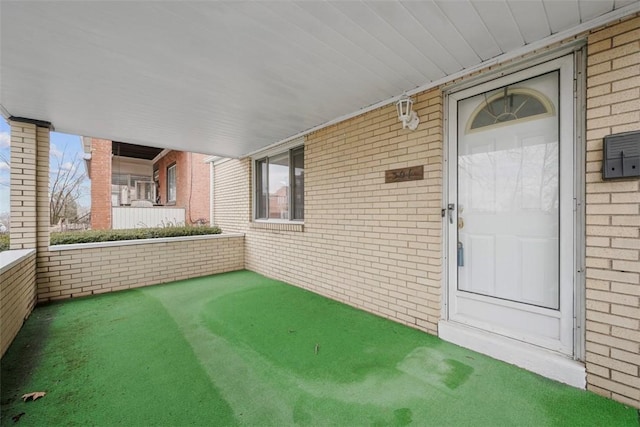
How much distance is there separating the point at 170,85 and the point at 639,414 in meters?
4.73

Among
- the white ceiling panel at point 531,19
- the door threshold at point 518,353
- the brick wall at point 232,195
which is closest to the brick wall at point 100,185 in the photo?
the brick wall at point 232,195

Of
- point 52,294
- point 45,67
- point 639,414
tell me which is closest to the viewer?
point 639,414

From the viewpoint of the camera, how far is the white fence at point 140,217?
28.5 feet

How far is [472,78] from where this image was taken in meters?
2.76

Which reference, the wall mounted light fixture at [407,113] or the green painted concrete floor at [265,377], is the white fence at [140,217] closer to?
the green painted concrete floor at [265,377]

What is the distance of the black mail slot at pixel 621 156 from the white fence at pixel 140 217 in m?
10.3

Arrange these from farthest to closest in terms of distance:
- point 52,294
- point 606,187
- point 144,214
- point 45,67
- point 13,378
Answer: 1. point 144,214
2. point 52,294
3. point 45,67
4. point 13,378
5. point 606,187

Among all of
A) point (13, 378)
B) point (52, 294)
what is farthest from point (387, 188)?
point (52, 294)

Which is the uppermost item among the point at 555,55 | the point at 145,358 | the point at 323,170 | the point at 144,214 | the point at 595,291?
the point at 555,55

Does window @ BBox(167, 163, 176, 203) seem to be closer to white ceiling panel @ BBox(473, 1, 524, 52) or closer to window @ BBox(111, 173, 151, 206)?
window @ BBox(111, 173, 151, 206)

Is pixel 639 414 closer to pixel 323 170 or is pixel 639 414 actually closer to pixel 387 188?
pixel 387 188

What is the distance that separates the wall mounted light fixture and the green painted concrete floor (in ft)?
7.69

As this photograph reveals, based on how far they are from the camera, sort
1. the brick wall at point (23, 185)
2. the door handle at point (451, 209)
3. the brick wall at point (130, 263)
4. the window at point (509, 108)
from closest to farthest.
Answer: the window at point (509, 108), the door handle at point (451, 209), the brick wall at point (23, 185), the brick wall at point (130, 263)

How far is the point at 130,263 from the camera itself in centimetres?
495
